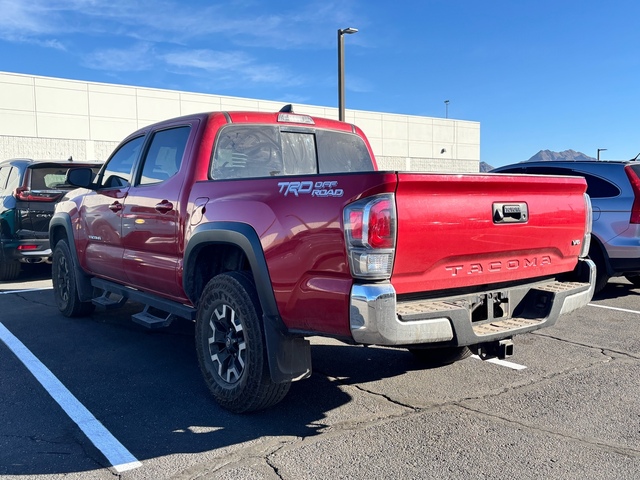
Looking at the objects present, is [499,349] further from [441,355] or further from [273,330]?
[273,330]

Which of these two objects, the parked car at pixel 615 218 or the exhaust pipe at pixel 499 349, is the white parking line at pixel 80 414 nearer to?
the exhaust pipe at pixel 499 349

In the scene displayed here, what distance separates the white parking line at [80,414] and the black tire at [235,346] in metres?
0.75

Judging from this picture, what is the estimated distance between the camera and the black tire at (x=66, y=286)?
6465 millimetres

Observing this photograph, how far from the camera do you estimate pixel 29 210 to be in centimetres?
888

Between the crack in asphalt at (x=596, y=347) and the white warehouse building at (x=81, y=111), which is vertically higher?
the white warehouse building at (x=81, y=111)

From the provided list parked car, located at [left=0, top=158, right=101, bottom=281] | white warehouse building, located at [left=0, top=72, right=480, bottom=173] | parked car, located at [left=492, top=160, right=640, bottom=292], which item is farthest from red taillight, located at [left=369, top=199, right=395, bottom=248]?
white warehouse building, located at [left=0, top=72, right=480, bottom=173]

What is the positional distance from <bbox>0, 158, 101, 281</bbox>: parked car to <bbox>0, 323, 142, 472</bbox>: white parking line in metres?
3.73

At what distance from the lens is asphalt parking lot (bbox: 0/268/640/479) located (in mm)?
3141

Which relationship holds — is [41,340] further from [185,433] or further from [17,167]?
[17,167]

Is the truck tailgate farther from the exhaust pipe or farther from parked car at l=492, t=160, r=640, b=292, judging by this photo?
parked car at l=492, t=160, r=640, b=292

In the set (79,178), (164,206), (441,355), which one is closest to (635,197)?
(441,355)

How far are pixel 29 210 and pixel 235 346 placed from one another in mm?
6430

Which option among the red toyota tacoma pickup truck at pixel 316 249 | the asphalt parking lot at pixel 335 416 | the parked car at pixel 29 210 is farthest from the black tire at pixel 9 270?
the red toyota tacoma pickup truck at pixel 316 249

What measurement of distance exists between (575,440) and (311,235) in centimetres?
199
